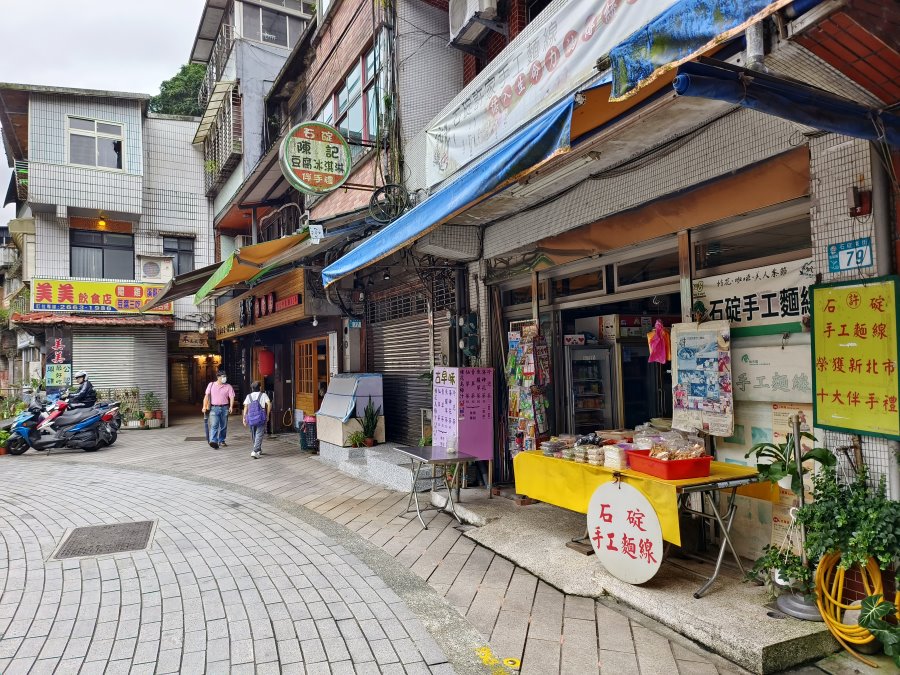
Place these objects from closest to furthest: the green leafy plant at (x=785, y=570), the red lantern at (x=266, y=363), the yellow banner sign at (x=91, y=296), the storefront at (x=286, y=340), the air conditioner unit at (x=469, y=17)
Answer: the green leafy plant at (x=785, y=570)
the air conditioner unit at (x=469, y=17)
the storefront at (x=286, y=340)
the red lantern at (x=266, y=363)
the yellow banner sign at (x=91, y=296)

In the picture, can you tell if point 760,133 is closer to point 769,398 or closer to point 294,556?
point 769,398

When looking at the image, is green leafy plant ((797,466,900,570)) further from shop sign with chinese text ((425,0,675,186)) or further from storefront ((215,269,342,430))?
storefront ((215,269,342,430))

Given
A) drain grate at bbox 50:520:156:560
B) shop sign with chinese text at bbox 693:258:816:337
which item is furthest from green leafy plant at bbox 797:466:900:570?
drain grate at bbox 50:520:156:560

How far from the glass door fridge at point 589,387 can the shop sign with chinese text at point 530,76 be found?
9.64ft

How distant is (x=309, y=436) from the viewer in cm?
1254

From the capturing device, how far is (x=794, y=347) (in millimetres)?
4281

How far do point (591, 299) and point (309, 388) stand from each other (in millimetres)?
10299

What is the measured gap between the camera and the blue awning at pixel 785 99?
2672mm

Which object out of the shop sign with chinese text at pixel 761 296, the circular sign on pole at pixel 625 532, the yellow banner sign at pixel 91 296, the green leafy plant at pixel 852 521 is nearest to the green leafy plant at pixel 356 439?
the circular sign on pole at pixel 625 532

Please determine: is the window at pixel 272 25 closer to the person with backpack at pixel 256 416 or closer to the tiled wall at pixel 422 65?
the tiled wall at pixel 422 65

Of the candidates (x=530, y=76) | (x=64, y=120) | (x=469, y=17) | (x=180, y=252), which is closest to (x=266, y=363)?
(x=180, y=252)

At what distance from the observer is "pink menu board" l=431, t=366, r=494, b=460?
743cm

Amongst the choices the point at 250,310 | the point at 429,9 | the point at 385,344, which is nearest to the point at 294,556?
the point at 385,344

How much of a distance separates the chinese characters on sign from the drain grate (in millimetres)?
14053
